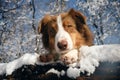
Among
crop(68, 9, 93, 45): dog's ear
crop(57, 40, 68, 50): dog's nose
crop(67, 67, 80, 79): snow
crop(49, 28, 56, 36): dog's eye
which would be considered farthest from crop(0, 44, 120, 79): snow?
crop(68, 9, 93, 45): dog's ear

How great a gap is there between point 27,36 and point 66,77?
1712cm

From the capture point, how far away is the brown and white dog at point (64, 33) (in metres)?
3.63

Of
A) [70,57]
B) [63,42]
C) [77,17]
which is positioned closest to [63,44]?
[63,42]

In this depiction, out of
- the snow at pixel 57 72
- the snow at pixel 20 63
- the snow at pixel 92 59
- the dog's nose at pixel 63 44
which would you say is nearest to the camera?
the snow at pixel 92 59

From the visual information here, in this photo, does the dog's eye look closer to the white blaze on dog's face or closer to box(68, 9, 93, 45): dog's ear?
the white blaze on dog's face

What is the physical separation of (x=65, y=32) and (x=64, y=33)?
60 millimetres

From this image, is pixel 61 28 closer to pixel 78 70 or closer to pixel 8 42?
pixel 78 70

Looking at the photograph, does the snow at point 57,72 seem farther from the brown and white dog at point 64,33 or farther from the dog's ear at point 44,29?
the dog's ear at point 44,29

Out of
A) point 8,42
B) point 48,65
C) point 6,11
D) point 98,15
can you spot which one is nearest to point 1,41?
point 8,42

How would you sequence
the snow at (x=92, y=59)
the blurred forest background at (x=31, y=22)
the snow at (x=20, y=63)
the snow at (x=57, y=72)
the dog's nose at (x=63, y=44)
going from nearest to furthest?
the snow at (x=92, y=59) → the snow at (x=57, y=72) → the snow at (x=20, y=63) → the dog's nose at (x=63, y=44) → the blurred forest background at (x=31, y=22)

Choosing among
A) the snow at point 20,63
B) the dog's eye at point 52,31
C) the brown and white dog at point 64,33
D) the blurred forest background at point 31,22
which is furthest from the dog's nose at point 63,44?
the blurred forest background at point 31,22

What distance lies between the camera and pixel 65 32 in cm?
381

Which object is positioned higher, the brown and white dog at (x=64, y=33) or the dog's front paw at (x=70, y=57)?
the brown and white dog at (x=64, y=33)

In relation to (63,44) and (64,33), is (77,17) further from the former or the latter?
(63,44)
